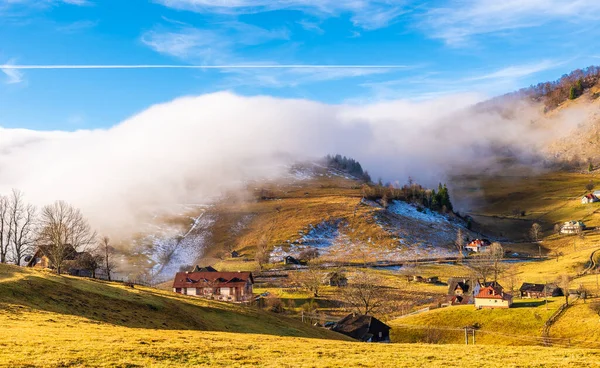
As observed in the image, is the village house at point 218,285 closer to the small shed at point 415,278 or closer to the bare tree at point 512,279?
the small shed at point 415,278

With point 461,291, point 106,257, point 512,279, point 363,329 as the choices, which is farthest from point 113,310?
point 512,279

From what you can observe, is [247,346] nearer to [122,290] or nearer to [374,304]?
[122,290]

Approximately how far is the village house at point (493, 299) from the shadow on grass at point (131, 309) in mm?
50096

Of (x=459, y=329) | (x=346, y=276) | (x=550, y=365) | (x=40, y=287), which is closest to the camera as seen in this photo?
(x=550, y=365)

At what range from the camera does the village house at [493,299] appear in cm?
A: 10375

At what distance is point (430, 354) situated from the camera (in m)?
35.8

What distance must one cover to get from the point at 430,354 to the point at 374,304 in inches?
3208

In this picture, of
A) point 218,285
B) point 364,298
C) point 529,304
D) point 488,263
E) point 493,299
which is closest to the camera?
point 529,304

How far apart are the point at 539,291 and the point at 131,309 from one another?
10099cm

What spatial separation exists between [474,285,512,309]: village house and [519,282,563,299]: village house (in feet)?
43.8

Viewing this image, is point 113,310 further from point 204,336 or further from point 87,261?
point 87,261

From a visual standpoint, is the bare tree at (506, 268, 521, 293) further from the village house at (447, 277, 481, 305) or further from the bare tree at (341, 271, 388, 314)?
the bare tree at (341, 271, 388, 314)

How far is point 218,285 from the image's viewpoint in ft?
416

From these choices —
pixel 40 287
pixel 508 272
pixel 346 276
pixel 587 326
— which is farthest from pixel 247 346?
pixel 508 272
